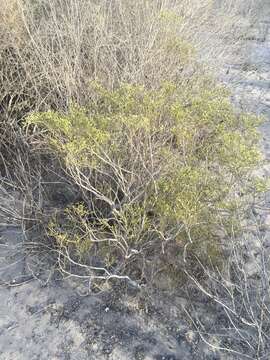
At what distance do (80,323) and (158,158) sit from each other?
52.8 inches

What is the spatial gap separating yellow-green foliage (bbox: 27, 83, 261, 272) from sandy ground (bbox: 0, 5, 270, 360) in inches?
16.1

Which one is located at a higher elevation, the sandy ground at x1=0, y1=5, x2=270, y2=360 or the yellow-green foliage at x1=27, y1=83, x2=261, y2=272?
the yellow-green foliage at x1=27, y1=83, x2=261, y2=272

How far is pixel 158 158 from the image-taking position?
2.94 meters

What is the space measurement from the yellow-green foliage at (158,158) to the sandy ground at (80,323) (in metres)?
0.41

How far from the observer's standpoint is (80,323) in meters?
2.90

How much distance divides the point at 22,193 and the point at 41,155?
0.44 m

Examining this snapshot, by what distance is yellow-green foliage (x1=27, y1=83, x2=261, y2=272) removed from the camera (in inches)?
103

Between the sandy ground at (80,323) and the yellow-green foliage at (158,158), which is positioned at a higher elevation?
the yellow-green foliage at (158,158)

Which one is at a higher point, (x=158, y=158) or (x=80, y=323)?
(x=158, y=158)

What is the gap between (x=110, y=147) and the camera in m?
2.71

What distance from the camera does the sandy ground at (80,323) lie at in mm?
2715

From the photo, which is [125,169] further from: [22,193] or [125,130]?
[22,193]

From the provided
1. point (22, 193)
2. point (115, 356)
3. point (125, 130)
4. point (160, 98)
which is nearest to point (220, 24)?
point (160, 98)

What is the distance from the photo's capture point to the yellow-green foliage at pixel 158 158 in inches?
103
